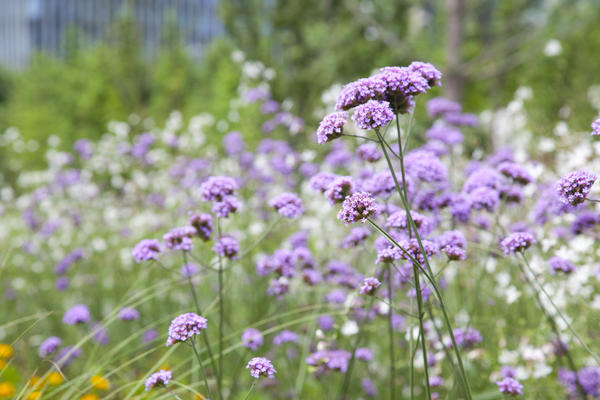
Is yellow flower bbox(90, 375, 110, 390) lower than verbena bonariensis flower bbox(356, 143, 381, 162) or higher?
lower

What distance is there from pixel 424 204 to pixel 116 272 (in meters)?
3.79

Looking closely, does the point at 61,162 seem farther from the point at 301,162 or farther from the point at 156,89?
the point at 156,89

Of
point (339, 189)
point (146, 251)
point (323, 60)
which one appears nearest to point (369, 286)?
point (339, 189)

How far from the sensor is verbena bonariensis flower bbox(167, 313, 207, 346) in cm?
158

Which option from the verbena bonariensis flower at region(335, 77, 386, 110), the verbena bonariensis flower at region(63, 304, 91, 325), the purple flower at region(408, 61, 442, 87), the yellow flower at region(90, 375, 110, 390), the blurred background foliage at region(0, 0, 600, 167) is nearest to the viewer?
the verbena bonariensis flower at region(335, 77, 386, 110)

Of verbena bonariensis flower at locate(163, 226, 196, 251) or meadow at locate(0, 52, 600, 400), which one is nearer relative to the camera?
meadow at locate(0, 52, 600, 400)

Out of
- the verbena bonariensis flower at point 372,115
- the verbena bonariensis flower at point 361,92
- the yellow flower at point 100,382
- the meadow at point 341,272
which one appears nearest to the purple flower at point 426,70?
the meadow at point 341,272

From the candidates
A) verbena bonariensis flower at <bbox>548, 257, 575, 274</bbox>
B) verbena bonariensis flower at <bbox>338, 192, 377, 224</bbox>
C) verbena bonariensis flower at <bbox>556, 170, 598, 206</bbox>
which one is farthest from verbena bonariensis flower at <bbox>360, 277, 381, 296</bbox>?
verbena bonariensis flower at <bbox>548, 257, 575, 274</bbox>

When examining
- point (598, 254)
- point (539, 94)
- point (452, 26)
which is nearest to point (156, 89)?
point (539, 94)

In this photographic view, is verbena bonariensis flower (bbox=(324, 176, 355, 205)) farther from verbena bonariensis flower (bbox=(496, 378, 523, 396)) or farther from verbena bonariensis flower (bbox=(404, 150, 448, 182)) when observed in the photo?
verbena bonariensis flower (bbox=(496, 378, 523, 396))

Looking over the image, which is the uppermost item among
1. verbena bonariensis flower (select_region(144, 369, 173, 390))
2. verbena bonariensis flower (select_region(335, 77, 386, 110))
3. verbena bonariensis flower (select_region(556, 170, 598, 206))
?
verbena bonariensis flower (select_region(335, 77, 386, 110))

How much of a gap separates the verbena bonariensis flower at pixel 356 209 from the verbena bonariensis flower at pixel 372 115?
0.63 feet

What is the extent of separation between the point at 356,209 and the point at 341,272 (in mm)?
1671

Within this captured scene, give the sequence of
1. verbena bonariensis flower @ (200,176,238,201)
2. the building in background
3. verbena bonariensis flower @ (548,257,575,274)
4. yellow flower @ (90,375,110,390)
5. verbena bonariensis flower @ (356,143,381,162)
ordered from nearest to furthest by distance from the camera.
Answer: verbena bonariensis flower @ (200,176,238,201), verbena bonariensis flower @ (548,257,575,274), verbena bonariensis flower @ (356,143,381,162), yellow flower @ (90,375,110,390), the building in background
